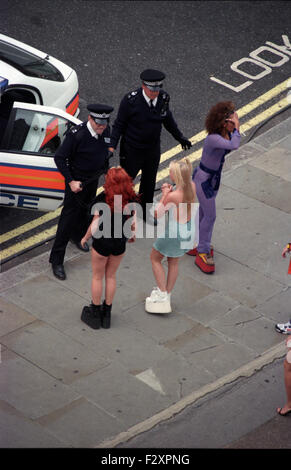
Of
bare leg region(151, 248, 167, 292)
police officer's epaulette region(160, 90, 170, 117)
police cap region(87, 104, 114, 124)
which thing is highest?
police cap region(87, 104, 114, 124)

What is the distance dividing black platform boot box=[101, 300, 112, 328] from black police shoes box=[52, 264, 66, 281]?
85cm

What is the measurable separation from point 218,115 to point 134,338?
2386 mm

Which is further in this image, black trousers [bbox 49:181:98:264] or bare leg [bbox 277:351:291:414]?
black trousers [bbox 49:181:98:264]

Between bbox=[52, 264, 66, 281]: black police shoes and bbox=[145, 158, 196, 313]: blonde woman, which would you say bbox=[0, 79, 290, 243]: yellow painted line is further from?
bbox=[145, 158, 196, 313]: blonde woman

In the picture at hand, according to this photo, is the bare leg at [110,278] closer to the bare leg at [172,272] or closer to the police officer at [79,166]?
the bare leg at [172,272]

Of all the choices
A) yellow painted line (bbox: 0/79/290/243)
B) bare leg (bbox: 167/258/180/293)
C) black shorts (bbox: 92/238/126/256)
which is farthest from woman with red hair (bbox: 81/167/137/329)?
yellow painted line (bbox: 0/79/290/243)

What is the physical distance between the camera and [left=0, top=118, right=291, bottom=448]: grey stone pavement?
7.79m

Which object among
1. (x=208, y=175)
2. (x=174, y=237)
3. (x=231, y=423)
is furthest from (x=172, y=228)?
(x=231, y=423)

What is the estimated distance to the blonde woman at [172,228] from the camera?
8766mm

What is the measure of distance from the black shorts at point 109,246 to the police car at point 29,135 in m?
1.74

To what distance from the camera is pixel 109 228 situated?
848 centimetres

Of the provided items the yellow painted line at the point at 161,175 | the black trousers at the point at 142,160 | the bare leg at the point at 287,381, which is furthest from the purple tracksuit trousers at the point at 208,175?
the bare leg at the point at 287,381
